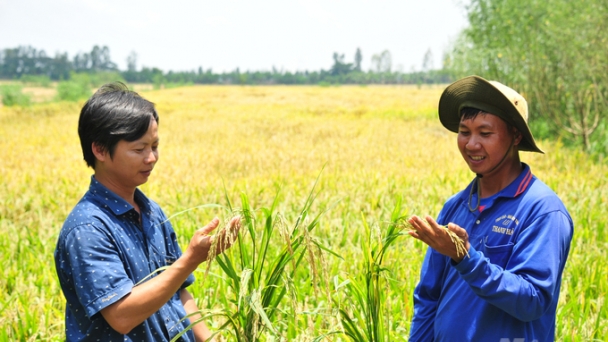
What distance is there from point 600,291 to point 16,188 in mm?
6940

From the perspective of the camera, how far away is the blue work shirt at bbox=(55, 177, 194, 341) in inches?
65.0

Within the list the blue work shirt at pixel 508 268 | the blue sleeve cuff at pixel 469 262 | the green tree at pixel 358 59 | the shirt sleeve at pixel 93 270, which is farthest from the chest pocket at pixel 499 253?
the green tree at pixel 358 59

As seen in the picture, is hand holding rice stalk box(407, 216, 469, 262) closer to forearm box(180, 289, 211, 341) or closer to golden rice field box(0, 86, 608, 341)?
golden rice field box(0, 86, 608, 341)

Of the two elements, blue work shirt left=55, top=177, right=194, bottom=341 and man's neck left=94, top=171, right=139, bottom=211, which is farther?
man's neck left=94, top=171, right=139, bottom=211

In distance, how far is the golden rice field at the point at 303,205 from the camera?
298 cm

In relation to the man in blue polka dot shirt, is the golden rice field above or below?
below

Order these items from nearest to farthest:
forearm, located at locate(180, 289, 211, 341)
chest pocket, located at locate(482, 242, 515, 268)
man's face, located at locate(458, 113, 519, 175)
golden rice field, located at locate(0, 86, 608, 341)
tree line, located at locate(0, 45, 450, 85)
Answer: chest pocket, located at locate(482, 242, 515, 268)
man's face, located at locate(458, 113, 519, 175)
forearm, located at locate(180, 289, 211, 341)
golden rice field, located at locate(0, 86, 608, 341)
tree line, located at locate(0, 45, 450, 85)

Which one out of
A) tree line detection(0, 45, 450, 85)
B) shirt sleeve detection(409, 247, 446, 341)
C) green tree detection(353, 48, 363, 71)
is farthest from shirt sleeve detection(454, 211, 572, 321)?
green tree detection(353, 48, 363, 71)

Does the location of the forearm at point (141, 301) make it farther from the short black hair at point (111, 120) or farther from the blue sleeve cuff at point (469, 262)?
Result: the blue sleeve cuff at point (469, 262)

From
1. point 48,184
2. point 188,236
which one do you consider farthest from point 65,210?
point 188,236

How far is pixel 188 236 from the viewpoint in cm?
506

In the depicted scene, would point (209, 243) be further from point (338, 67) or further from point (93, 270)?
point (338, 67)

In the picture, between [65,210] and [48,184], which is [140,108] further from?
[48,184]

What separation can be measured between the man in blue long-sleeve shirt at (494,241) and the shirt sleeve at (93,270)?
910mm
